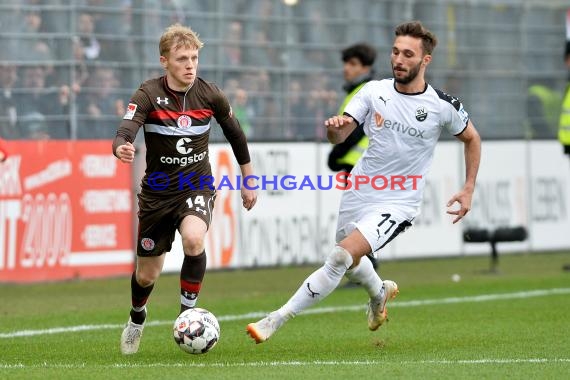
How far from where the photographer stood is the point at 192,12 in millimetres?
19078

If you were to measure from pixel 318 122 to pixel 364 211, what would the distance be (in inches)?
404

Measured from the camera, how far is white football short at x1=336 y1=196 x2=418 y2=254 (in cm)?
973

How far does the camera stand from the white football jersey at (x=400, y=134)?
10.0 meters

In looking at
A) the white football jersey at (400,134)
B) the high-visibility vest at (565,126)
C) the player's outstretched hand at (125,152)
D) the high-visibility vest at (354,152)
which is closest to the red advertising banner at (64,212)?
the high-visibility vest at (354,152)

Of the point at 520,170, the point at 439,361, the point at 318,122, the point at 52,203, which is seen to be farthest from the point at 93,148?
the point at 439,361

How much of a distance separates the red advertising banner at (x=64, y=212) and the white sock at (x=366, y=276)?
21.7ft

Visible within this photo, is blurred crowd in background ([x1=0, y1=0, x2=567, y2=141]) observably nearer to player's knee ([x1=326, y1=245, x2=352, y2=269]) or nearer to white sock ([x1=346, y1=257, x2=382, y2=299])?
white sock ([x1=346, y1=257, x2=382, y2=299])

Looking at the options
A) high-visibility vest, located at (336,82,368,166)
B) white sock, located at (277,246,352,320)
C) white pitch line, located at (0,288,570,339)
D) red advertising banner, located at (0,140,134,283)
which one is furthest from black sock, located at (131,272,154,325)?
red advertising banner, located at (0,140,134,283)

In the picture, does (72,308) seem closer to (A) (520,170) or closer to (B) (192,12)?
(B) (192,12)

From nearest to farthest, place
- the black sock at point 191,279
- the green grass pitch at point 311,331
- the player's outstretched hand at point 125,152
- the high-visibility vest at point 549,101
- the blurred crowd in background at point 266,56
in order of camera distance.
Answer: the green grass pitch at point 311,331 < the player's outstretched hand at point 125,152 < the black sock at point 191,279 < the blurred crowd in background at point 266,56 < the high-visibility vest at point 549,101

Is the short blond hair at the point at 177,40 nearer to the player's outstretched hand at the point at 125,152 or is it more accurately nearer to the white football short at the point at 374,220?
the player's outstretched hand at the point at 125,152

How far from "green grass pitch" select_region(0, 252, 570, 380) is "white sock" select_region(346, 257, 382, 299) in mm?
398

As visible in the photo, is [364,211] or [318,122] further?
[318,122]

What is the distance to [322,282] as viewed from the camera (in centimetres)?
946
